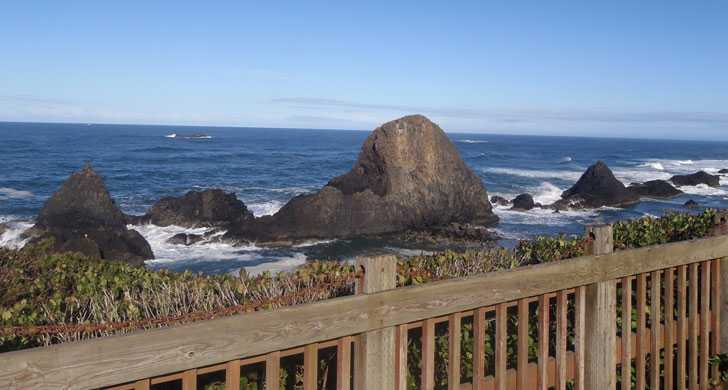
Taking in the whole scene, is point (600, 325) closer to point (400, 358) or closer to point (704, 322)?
point (704, 322)

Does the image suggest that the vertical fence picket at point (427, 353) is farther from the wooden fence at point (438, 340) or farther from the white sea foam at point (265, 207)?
the white sea foam at point (265, 207)

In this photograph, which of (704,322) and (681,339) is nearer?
(681,339)

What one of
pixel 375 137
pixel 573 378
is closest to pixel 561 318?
pixel 573 378

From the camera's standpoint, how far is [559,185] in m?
51.4

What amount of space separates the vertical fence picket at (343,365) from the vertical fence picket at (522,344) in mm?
1151

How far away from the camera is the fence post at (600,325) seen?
4215 mm

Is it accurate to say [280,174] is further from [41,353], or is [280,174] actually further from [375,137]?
[41,353]

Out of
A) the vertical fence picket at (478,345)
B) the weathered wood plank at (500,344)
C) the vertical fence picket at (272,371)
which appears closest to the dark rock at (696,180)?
the weathered wood plank at (500,344)

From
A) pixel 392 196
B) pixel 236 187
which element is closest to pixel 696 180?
pixel 392 196

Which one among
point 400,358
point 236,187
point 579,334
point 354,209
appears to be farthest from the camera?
point 236,187

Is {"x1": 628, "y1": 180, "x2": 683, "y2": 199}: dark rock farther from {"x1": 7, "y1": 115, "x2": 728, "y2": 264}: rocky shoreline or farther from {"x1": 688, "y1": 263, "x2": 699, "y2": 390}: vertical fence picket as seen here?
{"x1": 688, "y1": 263, "x2": 699, "y2": 390}: vertical fence picket

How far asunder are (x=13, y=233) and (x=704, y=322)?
28599 mm

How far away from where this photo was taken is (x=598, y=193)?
39469 millimetres

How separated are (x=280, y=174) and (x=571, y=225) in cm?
3128
